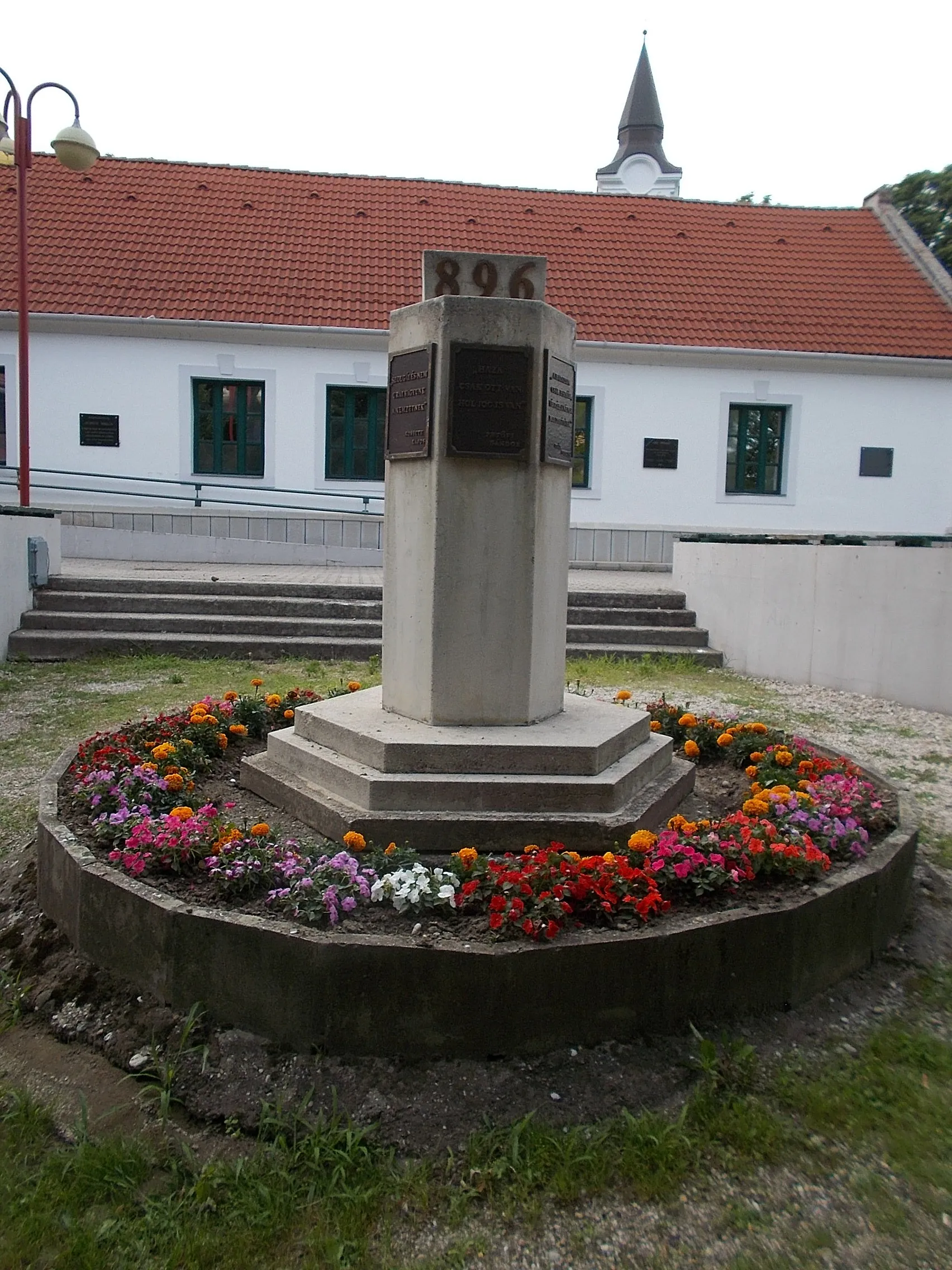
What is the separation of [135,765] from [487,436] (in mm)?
2266

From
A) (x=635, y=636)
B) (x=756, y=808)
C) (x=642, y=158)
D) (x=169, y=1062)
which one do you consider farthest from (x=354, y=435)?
(x=642, y=158)

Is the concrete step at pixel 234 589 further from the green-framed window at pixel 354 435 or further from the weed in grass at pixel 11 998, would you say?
the weed in grass at pixel 11 998

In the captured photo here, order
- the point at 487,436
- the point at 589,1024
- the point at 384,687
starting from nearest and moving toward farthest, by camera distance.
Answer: the point at 589,1024, the point at 487,436, the point at 384,687

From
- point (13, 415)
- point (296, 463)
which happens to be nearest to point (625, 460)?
point (296, 463)

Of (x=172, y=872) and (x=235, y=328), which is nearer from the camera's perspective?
(x=172, y=872)

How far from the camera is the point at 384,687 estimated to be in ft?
16.5

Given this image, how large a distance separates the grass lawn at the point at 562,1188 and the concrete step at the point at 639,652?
7.99 meters

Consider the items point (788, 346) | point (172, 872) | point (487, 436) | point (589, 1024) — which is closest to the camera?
point (589, 1024)

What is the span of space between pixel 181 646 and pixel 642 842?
7.86 m

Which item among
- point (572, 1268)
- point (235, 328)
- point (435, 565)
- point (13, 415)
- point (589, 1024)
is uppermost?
point (235, 328)

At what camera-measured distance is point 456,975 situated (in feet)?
9.80

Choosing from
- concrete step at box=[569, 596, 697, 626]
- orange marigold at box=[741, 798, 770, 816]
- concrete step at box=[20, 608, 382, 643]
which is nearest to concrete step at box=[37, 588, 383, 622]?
concrete step at box=[20, 608, 382, 643]

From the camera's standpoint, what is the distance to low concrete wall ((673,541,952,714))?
862 cm

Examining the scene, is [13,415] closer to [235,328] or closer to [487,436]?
[235,328]
